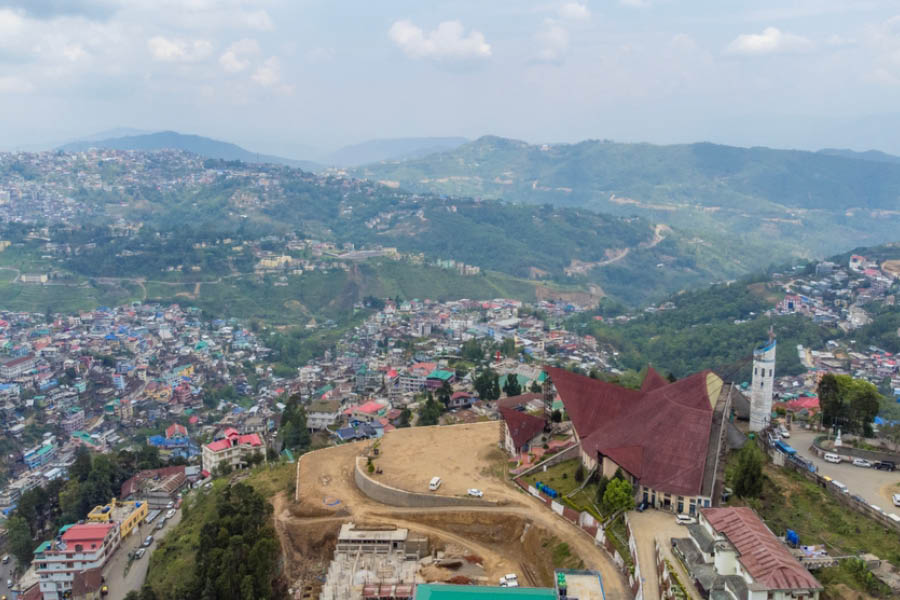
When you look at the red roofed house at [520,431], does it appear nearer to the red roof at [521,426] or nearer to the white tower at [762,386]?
the red roof at [521,426]

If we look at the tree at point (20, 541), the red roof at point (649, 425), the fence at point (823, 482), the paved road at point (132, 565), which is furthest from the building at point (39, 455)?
the fence at point (823, 482)

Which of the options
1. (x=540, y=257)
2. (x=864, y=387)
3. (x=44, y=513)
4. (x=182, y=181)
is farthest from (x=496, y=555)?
(x=182, y=181)

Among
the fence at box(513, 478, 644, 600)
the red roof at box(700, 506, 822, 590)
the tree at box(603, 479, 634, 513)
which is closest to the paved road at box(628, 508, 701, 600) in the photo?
the fence at box(513, 478, 644, 600)

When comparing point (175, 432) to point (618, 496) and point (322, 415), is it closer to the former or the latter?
point (322, 415)

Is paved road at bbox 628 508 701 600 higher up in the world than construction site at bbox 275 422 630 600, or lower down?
higher up

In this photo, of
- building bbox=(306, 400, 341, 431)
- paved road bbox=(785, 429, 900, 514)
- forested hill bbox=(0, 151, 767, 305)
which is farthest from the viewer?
forested hill bbox=(0, 151, 767, 305)

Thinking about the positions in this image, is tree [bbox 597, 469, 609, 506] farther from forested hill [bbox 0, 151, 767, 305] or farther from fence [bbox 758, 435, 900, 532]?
forested hill [bbox 0, 151, 767, 305]
